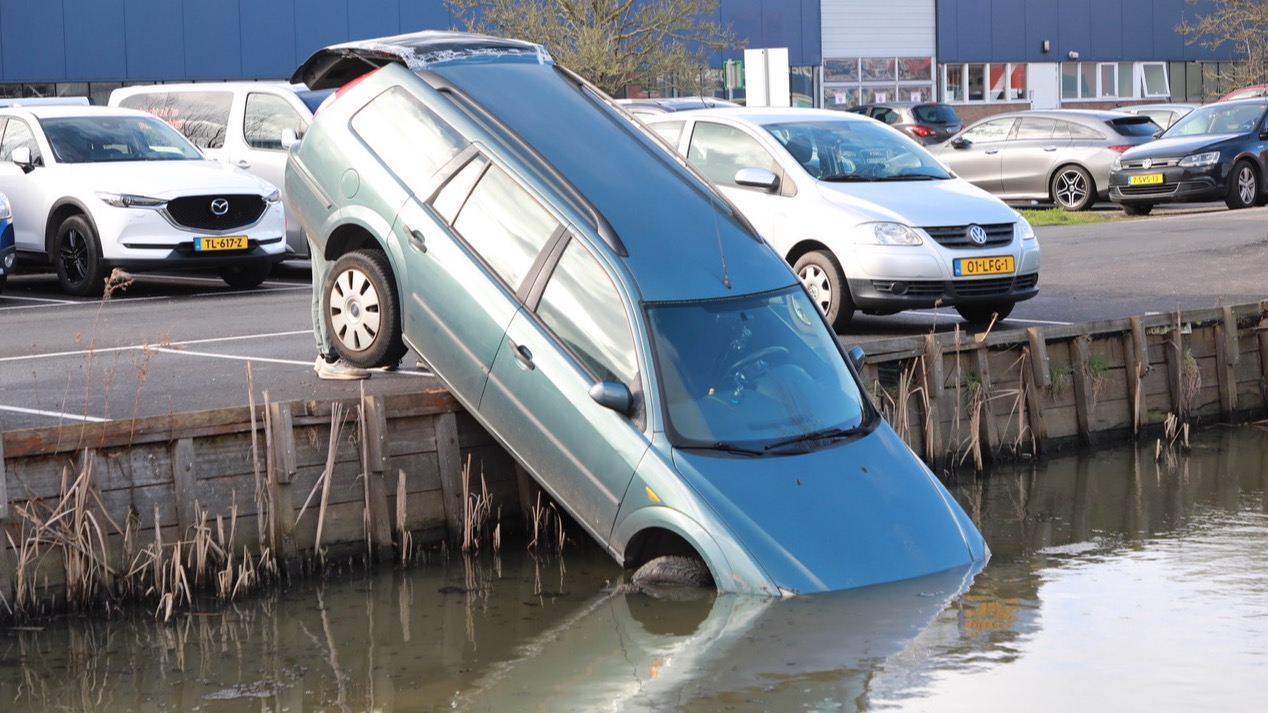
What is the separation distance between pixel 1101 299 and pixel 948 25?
3996cm

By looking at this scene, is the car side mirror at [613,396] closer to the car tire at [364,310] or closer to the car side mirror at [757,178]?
the car tire at [364,310]

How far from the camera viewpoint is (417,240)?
9.27 m

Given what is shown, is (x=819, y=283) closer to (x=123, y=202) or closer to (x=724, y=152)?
(x=724, y=152)

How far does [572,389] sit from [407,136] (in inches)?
87.4

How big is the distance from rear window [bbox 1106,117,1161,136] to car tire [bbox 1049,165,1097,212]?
2.80ft

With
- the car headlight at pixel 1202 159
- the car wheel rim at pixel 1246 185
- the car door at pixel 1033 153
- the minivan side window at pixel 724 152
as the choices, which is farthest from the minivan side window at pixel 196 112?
the car wheel rim at pixel 1246 185

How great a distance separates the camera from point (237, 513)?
27.6 feet

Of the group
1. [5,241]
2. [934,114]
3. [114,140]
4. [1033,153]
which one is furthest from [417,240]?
[934,114]

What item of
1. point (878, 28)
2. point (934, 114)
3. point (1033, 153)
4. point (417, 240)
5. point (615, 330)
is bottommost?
point (615, 330)

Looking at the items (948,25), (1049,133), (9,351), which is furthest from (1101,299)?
(948,25)

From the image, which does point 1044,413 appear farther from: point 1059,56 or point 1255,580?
point 1059,56

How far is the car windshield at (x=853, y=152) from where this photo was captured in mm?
13203

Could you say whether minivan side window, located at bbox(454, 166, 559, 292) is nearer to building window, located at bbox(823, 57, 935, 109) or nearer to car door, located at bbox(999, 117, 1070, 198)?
car door, located at bbox(999, 117, 1070, 198)

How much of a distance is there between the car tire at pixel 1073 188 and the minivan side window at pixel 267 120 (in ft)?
42.3
